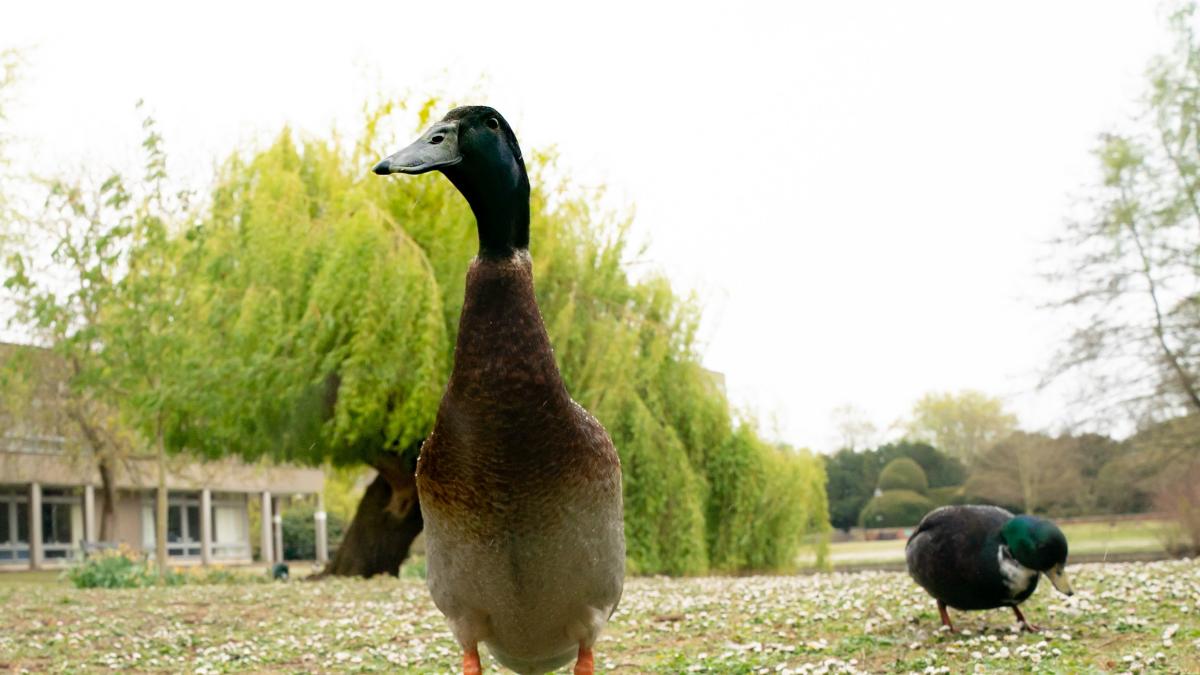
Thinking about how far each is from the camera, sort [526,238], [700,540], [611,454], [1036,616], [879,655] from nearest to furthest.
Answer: [526,238] → [611,454] → [879,655] → [1036,616] → [700,540]

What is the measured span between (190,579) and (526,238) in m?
16.1

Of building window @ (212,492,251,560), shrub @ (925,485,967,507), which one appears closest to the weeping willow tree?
shrub @ (925,485,967,507)

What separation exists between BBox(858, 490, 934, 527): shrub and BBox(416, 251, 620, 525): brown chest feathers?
25.1m

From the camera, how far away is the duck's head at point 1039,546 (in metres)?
6.39

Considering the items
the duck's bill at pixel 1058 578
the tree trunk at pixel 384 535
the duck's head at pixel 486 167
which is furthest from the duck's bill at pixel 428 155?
the tree trunk at pixel 384 535

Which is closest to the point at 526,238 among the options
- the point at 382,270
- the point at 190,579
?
the point at 382,270

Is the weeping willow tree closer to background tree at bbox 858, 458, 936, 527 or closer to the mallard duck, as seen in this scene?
background tree at bbox 858, 458, 936, 527

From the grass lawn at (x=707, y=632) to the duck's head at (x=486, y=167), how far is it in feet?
11.0

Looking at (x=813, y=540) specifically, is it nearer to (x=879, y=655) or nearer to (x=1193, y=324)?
(x=1193, y=324)

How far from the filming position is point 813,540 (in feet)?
64.9

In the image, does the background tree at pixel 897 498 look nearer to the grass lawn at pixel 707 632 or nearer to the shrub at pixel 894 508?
the shrub at pixel 894 508

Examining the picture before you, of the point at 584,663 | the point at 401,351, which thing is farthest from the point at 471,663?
the point at 401,351

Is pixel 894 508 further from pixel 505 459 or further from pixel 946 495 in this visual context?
pixel 505 459

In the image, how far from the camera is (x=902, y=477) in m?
28.4
